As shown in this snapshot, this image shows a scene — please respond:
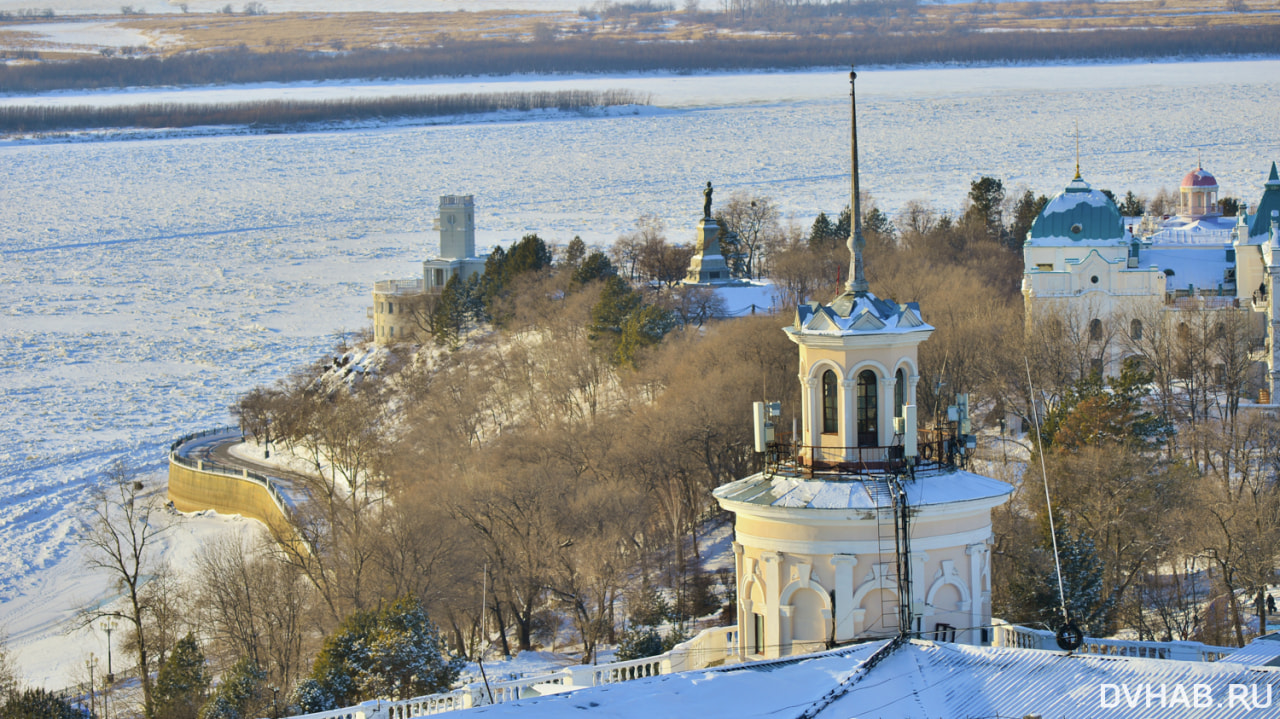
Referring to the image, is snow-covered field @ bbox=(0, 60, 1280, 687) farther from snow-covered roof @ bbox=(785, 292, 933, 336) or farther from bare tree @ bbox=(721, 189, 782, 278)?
snow-covered roof @ bbox=(785, 292, 933, 336)

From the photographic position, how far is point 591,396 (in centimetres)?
7625

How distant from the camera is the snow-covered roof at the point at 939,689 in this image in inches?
757

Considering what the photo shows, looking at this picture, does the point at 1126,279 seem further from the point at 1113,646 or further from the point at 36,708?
the point at 1113,646

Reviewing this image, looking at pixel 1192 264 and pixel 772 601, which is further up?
pixel 772 601

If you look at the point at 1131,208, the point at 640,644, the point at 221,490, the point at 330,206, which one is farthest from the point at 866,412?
the point at 330,206

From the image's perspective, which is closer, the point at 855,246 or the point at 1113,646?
the point at 1113,646

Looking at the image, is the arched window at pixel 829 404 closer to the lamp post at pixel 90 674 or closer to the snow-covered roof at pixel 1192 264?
the lamp post at pixel 90 674

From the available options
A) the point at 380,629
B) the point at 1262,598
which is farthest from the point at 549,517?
the point at 1262,598

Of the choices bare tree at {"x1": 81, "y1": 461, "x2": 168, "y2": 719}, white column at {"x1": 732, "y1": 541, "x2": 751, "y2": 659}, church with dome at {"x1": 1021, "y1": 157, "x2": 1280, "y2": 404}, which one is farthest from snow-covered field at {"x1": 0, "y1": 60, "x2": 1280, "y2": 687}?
white column at {"x1": 732, "y1": 541, "x2": 751, "y2": 659}

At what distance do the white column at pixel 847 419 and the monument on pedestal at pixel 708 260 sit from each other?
237ft

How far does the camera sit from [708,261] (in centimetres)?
9750

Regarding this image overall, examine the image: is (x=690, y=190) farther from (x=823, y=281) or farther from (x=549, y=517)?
(x=549, y=517)

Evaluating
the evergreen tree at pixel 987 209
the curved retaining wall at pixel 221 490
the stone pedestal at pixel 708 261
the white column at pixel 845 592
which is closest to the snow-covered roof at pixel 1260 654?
the white column at pixel 845 592

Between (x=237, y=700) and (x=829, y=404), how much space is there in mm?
20197
